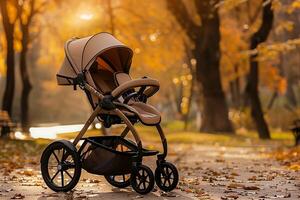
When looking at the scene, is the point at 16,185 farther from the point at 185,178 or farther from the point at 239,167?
the point at 239,167

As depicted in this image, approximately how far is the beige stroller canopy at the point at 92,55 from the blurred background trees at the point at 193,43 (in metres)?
6.37

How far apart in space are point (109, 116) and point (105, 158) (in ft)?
1.97

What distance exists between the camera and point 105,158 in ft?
29.7

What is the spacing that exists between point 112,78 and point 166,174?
1.73 metres

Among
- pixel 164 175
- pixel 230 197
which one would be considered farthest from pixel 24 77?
pixel 230 197

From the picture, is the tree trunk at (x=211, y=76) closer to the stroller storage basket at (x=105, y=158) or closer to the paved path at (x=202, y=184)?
the paved path at (x=202, y=184)

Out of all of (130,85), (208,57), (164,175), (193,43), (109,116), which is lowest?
(164,175)

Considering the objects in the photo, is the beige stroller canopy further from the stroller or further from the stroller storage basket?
the stroller storage basket

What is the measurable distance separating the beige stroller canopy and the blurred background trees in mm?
6365

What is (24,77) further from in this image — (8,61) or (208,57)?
(208,57)

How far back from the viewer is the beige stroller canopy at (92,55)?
9273 millimetres

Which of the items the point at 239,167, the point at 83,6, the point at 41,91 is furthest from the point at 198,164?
the point at 41,91

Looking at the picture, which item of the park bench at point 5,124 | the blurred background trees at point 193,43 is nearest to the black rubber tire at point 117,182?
the blurred background trees at point 193,43

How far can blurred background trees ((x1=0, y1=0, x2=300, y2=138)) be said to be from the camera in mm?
24188
